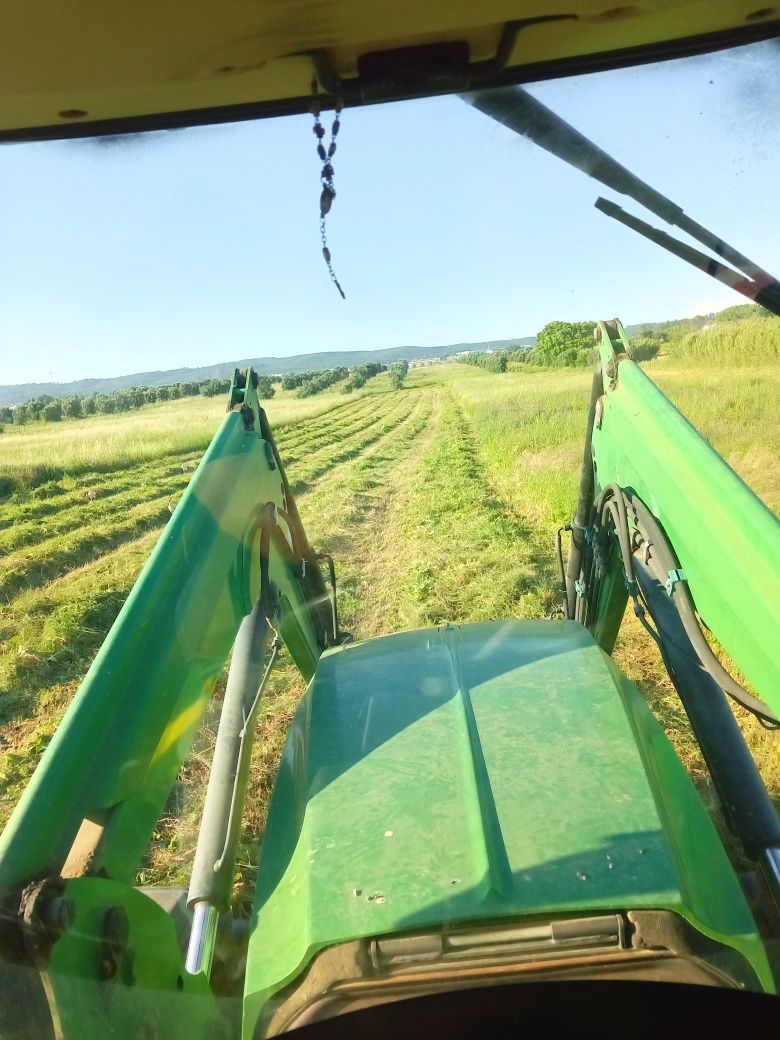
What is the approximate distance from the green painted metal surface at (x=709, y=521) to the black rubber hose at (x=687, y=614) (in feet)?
0.07

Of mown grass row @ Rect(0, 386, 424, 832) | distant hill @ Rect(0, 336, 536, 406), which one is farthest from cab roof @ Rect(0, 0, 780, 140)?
mown grass row @ Rect(0, 386, 424, 832)

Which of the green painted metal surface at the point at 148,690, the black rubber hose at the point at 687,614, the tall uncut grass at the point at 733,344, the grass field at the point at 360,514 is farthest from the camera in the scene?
the grass field at the point at 360,514

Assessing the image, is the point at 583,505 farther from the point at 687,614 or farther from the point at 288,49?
the point at 288,49

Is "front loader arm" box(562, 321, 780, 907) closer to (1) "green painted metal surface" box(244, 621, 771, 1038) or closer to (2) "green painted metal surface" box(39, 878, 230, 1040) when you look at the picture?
(1) "green painted metal surface" box(244, 621, 771, 1038)

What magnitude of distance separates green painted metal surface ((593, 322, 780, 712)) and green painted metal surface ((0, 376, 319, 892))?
110cm

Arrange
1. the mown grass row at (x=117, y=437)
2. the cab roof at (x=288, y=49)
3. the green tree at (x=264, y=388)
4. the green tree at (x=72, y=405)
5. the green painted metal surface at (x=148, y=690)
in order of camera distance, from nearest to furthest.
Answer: the cab roof at (x=288, y=49) < the green painted metal surface at (x=148, y=690) < the green tree at (x=72, y=405) < the green tree at (x=264, y=388) < the mown grass row at (x=117, y=437)

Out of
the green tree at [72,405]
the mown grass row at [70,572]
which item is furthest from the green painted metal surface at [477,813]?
the mown grass row at [70,572]

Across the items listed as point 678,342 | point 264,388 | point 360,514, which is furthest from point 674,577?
point 360,514

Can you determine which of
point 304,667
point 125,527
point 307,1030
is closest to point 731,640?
point 307,1030

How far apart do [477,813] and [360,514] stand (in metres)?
7.49

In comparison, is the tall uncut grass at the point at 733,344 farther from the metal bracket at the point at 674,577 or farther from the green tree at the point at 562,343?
the metal bracket at the point at 674,577

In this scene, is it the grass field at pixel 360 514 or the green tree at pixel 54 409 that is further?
the grass field at pixel 360 514

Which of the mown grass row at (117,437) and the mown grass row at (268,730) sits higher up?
the mown grass row at (117,437)

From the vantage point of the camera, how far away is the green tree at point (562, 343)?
1833mm
